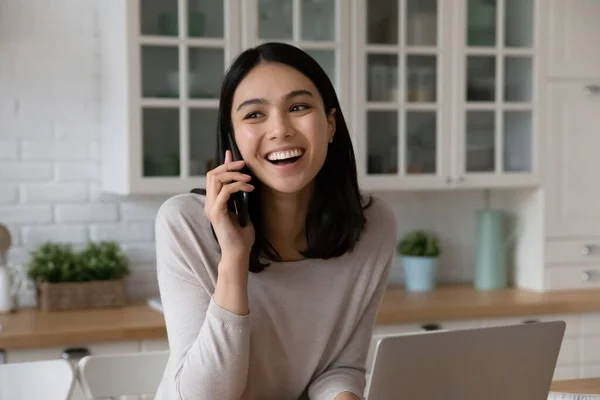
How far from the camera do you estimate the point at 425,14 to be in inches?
119

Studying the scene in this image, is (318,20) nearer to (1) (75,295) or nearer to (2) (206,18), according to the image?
(2) (206,18)

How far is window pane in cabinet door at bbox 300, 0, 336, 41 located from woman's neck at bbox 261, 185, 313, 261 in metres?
1.37

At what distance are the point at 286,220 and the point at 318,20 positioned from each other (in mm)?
1452

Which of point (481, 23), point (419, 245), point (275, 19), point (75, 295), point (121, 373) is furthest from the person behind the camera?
point (419, 245)

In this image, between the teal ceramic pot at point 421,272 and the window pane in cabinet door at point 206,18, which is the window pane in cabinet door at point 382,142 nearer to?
the teal ceramic pot at point 421,272

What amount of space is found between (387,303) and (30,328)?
3.85ft

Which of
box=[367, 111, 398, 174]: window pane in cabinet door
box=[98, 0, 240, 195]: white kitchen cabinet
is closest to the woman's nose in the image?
box=[98, 0, 240, 195]: white kitchen cabinet

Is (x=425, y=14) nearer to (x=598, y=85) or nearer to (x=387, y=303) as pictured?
(x=598, y=85)

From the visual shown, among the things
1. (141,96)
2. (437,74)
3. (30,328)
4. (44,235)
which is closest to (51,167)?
(44,235)

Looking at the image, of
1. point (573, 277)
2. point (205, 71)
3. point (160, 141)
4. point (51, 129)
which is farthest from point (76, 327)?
point (573, 277)

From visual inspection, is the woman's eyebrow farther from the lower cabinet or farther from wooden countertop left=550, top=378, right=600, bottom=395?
the lower cabinet

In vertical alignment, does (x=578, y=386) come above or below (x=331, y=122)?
below

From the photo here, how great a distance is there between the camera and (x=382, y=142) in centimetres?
300

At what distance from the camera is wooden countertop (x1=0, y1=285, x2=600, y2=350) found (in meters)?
2.41
